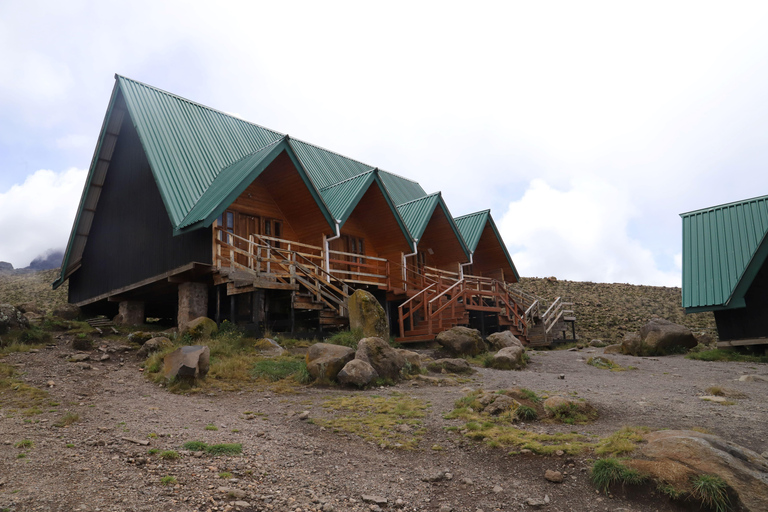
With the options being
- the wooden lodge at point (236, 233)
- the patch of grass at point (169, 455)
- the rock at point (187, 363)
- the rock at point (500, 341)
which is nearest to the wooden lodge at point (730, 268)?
the rock at point (500, 341)

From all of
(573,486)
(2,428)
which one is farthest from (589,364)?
(2,428)

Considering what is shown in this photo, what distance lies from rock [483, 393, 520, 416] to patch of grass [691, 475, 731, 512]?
3387mm

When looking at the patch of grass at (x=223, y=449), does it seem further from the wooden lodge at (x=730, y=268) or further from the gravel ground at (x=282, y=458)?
the wooden lodge at (x=730, y=268)

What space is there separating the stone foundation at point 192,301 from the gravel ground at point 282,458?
19.5 feet

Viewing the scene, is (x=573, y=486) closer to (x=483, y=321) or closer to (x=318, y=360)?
(x=318, y=360)

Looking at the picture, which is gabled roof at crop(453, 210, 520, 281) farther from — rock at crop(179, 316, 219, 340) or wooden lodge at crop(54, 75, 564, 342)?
rock at crop(179, 316, 219, 340)

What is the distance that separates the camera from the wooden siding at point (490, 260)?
30375 mm

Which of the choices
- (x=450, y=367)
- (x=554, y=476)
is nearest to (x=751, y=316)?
(x=450, y=367)

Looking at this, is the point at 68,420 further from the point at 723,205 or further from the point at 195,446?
the point at 723,205

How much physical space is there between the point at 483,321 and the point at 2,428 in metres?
18.3

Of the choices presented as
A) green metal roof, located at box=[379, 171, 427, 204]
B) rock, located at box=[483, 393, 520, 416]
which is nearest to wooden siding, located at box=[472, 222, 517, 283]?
green metal roof, located at box=[379, 171, 427, 204]

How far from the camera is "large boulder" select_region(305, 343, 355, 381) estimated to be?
11.0 metres

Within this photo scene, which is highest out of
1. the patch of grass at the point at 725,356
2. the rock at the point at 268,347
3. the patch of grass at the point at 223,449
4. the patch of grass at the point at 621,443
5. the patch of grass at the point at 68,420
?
the rock at the point at 268,347

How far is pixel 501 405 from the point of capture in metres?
8.26
